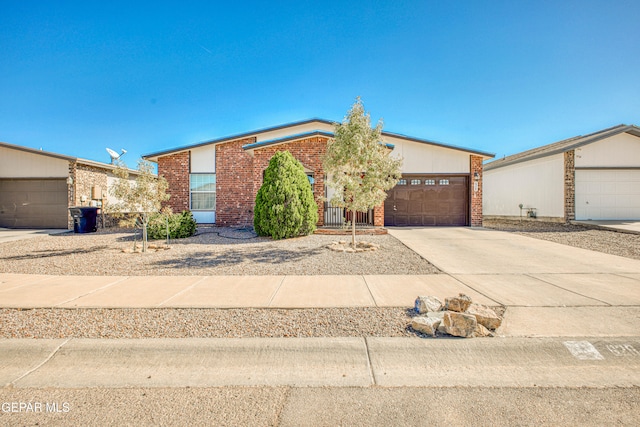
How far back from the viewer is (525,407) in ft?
7.39

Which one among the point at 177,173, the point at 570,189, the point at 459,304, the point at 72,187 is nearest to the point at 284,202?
the point at 459,304

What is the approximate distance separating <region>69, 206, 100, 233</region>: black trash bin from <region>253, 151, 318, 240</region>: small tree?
7.83 meters

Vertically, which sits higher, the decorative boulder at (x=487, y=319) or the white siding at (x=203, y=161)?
the white siding at (x=203, y=161)

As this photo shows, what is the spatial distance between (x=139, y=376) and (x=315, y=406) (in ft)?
5.37

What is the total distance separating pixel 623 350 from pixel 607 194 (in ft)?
50.5

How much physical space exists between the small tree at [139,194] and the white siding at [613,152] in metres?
17.8

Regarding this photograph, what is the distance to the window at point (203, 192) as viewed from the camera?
1419 centimetres

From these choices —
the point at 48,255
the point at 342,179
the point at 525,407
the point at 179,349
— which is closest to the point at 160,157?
the point at 48,255

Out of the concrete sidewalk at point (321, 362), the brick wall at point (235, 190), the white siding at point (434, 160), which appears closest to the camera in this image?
the concrete sidewalk at point (321, 362)

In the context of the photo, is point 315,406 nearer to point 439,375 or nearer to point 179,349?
point 439,375

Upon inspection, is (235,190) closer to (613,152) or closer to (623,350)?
(623,350)

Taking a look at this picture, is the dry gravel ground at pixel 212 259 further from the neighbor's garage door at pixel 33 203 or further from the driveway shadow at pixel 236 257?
the neighbor's garage door at pixel 33 203

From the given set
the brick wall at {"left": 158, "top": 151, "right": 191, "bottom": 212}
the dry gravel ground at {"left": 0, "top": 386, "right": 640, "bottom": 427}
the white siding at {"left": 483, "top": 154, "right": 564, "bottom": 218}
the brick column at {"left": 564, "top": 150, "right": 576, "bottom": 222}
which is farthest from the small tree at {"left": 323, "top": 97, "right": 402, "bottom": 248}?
the white siding at {"left": 483, "top": 154, "right": 564, "bottom": 218}

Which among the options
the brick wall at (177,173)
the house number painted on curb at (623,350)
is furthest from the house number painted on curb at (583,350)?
the brick wall at (177,173)
